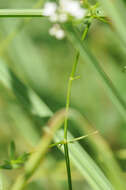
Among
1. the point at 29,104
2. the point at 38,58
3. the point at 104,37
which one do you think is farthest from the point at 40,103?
the point at 104,37

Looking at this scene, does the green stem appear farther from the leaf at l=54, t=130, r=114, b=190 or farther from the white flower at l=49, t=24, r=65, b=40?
the leaf at l=54, t=130, r=114, b=190

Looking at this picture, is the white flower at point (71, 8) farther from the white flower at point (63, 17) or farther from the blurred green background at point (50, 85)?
the blurred green background at point (50, 85)

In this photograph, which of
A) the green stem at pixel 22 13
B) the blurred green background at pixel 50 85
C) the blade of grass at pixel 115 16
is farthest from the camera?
the blurred green background at pixel 50 85

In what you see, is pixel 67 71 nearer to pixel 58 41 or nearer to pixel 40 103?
pixel 58 41

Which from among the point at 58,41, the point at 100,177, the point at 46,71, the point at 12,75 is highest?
the point at 58,41

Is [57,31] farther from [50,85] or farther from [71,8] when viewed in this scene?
[50,85]

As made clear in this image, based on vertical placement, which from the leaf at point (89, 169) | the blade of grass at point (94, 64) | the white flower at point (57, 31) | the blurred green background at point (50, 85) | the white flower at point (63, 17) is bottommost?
the leaf at point (89, 169)

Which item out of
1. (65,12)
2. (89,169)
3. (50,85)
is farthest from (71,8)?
(50,85)

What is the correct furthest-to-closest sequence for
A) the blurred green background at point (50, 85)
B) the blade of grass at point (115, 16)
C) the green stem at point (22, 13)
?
the blurred green background at point (50, 85) < the green stem at point (22, 13) < the blade of grass at point (115, 16)

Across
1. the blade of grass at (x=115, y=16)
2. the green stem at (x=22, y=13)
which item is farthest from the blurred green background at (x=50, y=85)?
the blade of grass at (x=115, y=16)
